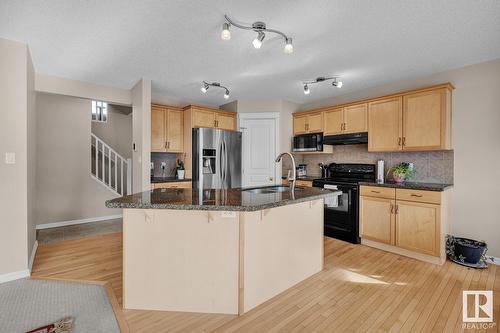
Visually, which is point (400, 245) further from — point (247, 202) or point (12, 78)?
point (12, 78)

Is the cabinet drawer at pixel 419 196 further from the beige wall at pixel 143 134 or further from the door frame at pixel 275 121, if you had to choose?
the beige wall at pixel 143 134

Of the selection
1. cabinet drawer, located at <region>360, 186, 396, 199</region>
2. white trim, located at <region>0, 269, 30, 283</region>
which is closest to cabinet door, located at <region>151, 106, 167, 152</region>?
white trim, located at <region>0, 269, 30, 283</region>

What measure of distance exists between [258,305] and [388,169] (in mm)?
3009

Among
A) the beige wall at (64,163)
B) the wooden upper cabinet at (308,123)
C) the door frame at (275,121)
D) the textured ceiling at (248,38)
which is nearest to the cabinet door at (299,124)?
the wooden upper cabinet at (308,123)

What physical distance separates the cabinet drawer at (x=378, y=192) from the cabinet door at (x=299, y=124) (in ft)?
5.55

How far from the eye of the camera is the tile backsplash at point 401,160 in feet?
10.7

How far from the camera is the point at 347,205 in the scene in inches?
144

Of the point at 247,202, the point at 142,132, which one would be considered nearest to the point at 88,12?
the point at 142,132

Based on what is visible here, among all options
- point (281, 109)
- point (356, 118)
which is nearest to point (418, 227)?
point (356, 118)

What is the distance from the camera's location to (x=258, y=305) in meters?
1.99

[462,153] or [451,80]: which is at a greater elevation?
[451,80]

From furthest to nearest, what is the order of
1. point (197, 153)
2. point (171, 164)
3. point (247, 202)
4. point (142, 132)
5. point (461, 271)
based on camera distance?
1. point (171, 164)
2. point (197, 153)
3. point (142, 132)
4. point (461, 271)
5. point (247, 202)

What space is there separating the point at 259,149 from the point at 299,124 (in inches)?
36.9

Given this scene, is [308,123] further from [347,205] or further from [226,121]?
[347,205]
